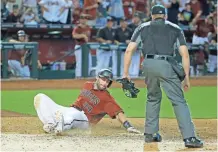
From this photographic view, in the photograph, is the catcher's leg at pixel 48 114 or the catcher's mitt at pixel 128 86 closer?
the catcher's mitt at pixel 128 86

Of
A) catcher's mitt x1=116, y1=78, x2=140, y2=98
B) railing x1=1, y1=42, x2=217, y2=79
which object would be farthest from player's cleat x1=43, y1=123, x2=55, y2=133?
railing x1=1, y1=42, x2=217, y2=79

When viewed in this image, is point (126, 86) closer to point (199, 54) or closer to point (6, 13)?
point (6, 13)

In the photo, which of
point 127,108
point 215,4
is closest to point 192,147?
point 127,108

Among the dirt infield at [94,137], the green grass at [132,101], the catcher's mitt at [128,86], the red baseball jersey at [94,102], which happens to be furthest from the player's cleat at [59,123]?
the green grass at [132,101]

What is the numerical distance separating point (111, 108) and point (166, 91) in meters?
1.17

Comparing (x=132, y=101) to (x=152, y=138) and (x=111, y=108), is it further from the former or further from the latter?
(x=152, y=138)

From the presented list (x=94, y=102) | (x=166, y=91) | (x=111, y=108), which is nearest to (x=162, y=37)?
(x=166, y=91)

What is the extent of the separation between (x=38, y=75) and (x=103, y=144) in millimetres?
10842

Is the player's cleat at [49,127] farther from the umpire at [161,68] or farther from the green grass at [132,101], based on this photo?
the green grass at [132,101]

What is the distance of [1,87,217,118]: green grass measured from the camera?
437 inches

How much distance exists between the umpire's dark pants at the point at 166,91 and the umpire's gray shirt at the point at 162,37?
5.8 inches

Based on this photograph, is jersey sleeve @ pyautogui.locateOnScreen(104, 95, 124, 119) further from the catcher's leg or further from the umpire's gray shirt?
the umpire's gray shirt

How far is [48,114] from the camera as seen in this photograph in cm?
802

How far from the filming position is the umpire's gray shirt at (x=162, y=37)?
7.28 m
